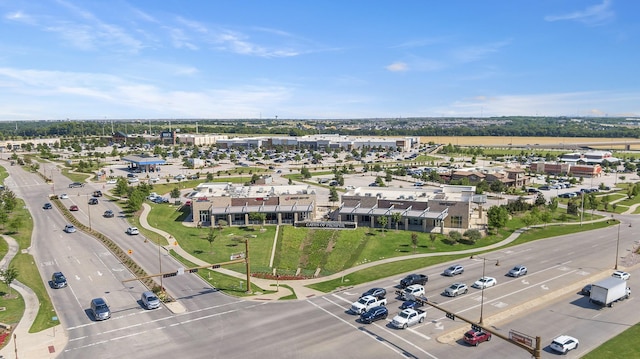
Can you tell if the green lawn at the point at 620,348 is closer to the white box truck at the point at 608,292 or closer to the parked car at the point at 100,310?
the white box truck at the point at 608,292

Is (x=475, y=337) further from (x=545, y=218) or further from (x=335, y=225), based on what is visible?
(x=545, y=218)

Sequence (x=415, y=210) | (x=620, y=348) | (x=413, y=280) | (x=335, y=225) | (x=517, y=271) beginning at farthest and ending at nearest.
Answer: (x=415, y=210) < (x=335, y=225) < (x=517, y=271) < (x=413, y=280) < (x=620, y=348)

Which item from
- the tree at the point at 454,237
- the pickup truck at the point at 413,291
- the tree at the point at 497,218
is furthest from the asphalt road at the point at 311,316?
the tree at the point at 497,218

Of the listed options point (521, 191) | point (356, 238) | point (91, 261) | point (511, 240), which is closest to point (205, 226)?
point (91, 261)

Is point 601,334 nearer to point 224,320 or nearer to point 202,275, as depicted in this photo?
point 224,320

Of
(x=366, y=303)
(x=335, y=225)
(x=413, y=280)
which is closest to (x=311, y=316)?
(x=366, y=303)

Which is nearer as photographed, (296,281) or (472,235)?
(296,281)

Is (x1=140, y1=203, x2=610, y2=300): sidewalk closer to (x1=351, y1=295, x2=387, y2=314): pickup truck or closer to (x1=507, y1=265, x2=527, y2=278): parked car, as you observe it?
(x1=351, y1=295, x2=387, y2=314): pickup truck
